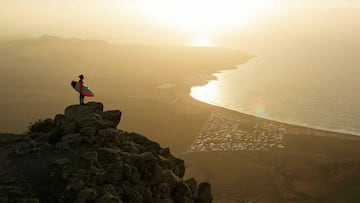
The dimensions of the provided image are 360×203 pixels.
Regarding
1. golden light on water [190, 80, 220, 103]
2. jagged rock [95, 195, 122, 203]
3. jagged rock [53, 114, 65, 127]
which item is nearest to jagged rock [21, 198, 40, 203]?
jagged rock [95, 195, 122, 203]

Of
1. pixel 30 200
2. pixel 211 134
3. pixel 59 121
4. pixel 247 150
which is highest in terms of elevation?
pixel 59 121

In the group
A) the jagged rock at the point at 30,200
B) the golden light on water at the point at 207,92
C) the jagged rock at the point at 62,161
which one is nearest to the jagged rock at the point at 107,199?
the jagged rock at the point at 30,200

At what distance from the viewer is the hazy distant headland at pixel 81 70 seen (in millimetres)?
69688

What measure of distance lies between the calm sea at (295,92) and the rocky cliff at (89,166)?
156 ft

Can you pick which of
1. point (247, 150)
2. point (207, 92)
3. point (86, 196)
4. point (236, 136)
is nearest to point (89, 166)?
point (86, 196)

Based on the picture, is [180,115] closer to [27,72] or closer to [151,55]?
[27,72]

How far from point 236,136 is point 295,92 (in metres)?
35.4

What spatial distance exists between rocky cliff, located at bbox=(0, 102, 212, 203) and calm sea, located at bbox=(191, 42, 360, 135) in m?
47.5

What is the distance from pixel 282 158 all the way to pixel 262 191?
9.28 meters

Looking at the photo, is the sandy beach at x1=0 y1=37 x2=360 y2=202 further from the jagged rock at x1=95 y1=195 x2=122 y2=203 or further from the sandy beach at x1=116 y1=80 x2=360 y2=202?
the jagged rock at x1=95 y1=195 x2=122 y2=203

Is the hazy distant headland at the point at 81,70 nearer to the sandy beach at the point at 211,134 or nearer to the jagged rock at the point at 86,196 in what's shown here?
the sandy beach at the point at 211,134

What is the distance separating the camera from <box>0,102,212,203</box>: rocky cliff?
42.7 feet

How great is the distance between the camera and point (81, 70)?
113188mm

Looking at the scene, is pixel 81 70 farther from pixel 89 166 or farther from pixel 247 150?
pixel 89 166
